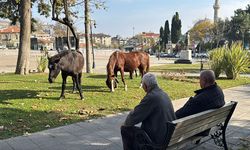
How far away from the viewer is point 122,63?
45.9 ft

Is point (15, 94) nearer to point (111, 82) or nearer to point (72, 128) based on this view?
point (111, 82)

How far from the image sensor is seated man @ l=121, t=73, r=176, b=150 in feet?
16.1

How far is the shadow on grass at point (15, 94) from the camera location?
37.7 ft

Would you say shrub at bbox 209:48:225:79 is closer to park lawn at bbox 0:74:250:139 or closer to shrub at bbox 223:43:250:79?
shrub at bbox 223:43:250:79

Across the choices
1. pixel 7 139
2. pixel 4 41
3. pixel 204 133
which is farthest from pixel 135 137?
pixel 4 41

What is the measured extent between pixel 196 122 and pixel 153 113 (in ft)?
2.51

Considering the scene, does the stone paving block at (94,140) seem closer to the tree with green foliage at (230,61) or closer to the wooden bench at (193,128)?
the wooden bench at (193,128)

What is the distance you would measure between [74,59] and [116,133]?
4.13 m

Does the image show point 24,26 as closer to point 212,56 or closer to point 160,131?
point 212,56

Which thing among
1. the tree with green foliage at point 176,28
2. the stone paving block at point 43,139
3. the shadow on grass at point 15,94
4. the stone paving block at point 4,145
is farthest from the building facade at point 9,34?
the stone paving block at point 4,145

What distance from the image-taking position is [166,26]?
116750 millimetres

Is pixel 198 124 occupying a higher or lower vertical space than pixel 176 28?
lower

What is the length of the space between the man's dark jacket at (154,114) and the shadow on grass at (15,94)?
7.00 meters

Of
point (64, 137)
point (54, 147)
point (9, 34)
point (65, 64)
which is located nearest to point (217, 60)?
point (65, 64)
